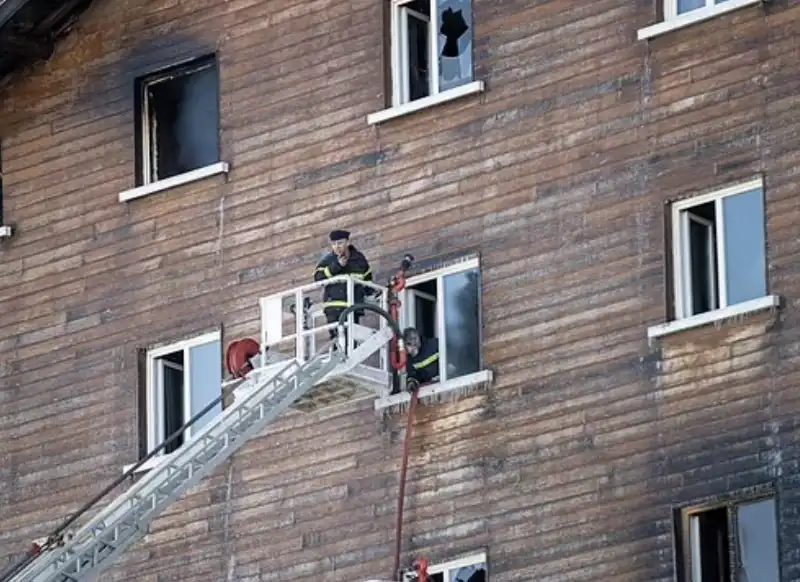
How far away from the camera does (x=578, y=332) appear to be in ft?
129

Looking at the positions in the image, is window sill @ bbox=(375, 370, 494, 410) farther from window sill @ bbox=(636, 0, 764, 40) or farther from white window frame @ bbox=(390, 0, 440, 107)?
window sill @ bbox=(636, 0, 764, 40)

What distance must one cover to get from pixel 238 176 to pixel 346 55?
1.90 meters

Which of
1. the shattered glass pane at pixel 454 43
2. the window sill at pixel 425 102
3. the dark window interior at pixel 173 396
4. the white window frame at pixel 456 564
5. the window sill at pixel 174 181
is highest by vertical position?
the shattered glass pane at pixel 454 43

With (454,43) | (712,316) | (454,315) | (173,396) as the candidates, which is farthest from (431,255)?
(173,396)

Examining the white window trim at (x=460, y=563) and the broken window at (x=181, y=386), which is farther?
the broken window at (x=181, y=386)

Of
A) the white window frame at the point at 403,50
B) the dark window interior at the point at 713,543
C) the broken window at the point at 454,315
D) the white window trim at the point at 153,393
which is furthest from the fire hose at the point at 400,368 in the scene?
the dark window interior at the point at 713,543

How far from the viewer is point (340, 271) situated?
133ft

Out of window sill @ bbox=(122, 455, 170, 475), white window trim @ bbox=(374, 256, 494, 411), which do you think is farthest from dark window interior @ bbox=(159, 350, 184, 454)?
white window trim @ bbox=(374, 256, 494, 411)

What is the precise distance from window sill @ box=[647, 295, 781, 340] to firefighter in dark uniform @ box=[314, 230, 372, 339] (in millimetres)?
3490

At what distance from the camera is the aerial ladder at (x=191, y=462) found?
128ft

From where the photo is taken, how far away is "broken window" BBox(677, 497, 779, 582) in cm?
3747

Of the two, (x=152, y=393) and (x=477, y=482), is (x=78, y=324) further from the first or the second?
(x=477, y=482)

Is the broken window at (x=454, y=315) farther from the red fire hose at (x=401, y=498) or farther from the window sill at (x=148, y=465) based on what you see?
the window sill at (x=148, y=465)

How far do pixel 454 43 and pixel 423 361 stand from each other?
142 inches
